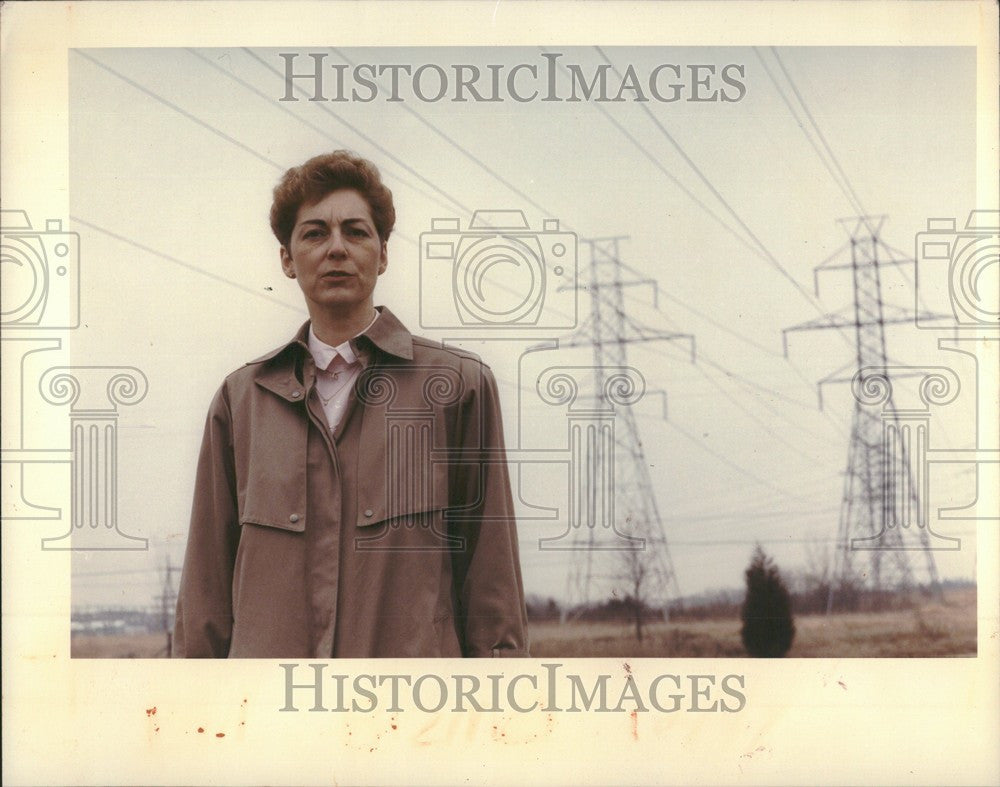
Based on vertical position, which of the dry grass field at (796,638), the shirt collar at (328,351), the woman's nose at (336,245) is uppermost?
the woman's nose at (336,245)

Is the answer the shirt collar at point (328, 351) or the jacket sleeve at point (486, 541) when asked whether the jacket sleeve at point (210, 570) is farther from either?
the jacket sleeve at point (486, 541)

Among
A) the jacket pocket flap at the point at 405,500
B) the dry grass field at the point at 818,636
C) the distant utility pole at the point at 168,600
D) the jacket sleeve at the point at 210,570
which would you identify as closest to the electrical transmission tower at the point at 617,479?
the dry grass field at the point at 818,636

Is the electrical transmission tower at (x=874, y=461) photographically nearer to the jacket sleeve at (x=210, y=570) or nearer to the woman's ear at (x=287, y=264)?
the woman's ear at (x=287, y=264)

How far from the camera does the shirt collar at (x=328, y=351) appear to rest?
131 inches

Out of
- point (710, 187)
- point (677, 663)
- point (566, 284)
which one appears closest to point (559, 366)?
point (566, 284)

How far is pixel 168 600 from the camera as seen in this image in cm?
335

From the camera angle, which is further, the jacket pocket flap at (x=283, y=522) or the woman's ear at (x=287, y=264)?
the woman's ear at (x=287, y=264)

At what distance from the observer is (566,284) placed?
3.35m

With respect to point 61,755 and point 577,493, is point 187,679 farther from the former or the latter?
point 577,493

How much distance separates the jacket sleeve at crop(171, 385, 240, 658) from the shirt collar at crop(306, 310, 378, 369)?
363 millimetres

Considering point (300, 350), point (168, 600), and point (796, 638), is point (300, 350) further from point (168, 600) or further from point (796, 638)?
point (796, 638)

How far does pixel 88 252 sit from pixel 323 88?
2.61ft

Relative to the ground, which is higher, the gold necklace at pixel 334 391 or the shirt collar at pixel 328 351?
the shirt collar at pixel 328 351

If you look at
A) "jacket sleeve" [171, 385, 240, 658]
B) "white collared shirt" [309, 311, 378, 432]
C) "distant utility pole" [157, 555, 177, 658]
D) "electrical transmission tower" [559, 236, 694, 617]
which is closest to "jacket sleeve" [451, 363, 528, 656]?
"electrical transmission tower" [559, 236, 694, 617]
